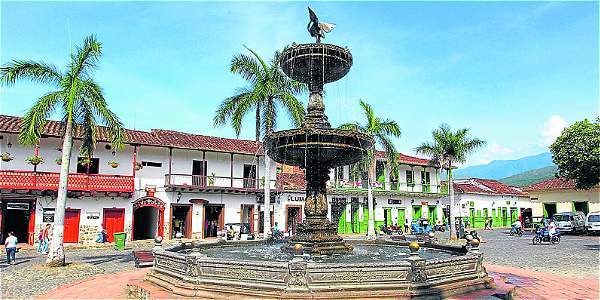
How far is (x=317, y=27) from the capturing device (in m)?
12.5

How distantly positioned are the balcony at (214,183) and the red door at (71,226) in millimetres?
5948

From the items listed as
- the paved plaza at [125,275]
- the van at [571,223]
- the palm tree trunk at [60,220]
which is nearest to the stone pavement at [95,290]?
the paved plaza at [125,275]

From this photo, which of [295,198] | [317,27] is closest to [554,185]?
[295,198]

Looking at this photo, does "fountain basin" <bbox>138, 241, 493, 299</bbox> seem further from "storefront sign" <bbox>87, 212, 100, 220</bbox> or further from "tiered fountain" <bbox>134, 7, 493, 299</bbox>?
"storefront sign" <bbox>87, 212, 100, 220</bbox>

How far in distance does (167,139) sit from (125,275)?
20001mm

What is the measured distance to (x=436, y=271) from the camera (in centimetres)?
870

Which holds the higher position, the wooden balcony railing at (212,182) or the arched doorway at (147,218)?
the wooden balcony railing at (212,182)

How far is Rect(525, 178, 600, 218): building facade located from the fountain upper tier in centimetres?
4113

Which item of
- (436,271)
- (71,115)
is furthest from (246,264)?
(71,115)

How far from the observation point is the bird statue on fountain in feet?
41.1

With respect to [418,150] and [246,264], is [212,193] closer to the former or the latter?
[418,150]

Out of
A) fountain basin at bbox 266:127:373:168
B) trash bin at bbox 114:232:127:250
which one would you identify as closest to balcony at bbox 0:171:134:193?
trash bin at bbox 114:232:127:250

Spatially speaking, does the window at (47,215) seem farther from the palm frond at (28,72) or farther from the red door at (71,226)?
the palm frond at (28,72)

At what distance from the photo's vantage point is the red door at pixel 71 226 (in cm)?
2722
